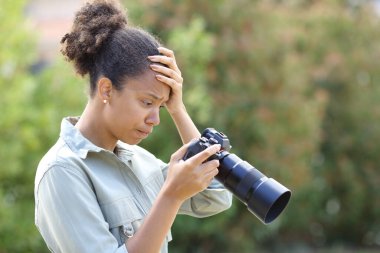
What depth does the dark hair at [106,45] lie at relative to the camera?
252 centimetres

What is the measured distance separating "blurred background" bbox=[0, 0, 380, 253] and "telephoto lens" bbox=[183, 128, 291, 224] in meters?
1.79

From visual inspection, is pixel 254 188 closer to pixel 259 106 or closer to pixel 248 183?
pixel 248 183

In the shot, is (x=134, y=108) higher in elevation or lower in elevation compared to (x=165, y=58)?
lower

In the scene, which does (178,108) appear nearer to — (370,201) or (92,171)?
(92,171)

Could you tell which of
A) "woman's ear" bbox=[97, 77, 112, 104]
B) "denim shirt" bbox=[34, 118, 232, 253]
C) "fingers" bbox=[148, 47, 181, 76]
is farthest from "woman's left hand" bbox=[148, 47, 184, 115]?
"denim shirt" bbox=[34, 118, 232, 253]

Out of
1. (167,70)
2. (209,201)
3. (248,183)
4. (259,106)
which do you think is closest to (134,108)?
(167,70)

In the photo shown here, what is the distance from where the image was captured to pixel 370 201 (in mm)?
11734

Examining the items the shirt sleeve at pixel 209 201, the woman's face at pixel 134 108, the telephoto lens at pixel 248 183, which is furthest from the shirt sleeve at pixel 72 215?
the shirt sleeve at pixel 209 201

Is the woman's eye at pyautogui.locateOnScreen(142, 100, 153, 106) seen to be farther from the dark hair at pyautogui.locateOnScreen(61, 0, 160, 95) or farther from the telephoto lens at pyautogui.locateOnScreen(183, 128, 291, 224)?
the telephoto lens at pyautogui.locateOnScreen(183, 128, 291, 224)

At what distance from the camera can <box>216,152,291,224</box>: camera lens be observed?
93.0 inches

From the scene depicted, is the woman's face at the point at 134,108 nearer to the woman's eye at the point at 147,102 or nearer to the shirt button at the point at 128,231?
the woman's eye at the point at 147,102

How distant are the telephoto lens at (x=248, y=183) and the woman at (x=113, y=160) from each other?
9 centimetres

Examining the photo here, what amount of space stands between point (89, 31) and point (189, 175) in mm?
627

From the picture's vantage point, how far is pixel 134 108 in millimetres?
2463
